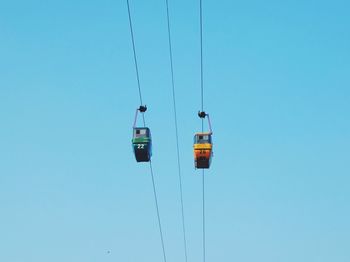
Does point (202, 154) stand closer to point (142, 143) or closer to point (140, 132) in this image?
point (142, 143)

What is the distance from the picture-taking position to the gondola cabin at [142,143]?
1325 inches

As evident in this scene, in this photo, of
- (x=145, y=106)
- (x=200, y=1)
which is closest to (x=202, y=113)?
(x=145, y=106)

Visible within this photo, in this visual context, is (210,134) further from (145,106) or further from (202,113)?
(145,106)

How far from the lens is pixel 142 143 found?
33.8 meters

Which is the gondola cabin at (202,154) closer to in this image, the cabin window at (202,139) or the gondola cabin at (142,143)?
the cabin window at (202,139)

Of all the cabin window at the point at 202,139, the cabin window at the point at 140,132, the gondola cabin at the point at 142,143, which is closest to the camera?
the gondola cabin at the point at 142,143

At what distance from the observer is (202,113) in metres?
32.3

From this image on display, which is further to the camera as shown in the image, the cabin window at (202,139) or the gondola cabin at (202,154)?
the cabin window at (202,139)

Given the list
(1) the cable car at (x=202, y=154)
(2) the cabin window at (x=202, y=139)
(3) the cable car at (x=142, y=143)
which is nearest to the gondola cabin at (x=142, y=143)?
(3) the cable car at (x=142, y=143)

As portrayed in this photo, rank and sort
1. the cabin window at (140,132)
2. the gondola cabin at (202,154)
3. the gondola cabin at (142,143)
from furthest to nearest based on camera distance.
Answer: the gondola cabin at (202,154), the cabin window at (140,132), the gondola cabin at (142,143)

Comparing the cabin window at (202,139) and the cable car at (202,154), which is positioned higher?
the cabin window at (202,139)

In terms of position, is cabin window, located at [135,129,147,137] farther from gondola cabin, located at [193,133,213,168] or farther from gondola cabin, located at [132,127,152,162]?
gondola cabin, located at [193,133,213,168]

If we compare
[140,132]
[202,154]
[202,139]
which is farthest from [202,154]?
[140,132]

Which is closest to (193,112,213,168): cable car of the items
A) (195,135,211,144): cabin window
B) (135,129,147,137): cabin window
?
(195,135,211,144): cabin window
